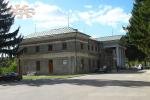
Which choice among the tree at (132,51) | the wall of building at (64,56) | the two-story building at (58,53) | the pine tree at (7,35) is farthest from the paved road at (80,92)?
the tree at (132,51)

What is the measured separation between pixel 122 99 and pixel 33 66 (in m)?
44.7

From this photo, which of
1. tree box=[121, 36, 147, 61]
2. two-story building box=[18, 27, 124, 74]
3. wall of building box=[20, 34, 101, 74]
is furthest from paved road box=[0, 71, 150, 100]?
tree box=[121, 36, 147, 61]

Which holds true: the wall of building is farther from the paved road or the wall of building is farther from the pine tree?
the paved road

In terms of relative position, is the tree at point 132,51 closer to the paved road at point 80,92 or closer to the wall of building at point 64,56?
the wall of building at point 64,56

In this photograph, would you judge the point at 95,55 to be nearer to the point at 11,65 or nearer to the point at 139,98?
the point at 11,65

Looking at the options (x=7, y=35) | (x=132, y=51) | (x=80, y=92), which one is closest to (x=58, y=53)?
(x=7, y=35)

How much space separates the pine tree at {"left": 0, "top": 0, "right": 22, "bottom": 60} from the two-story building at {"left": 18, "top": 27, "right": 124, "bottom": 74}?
7.92 metres

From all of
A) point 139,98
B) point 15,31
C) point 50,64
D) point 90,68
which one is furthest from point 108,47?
point 139,98

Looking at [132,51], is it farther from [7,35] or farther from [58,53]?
[7,35]

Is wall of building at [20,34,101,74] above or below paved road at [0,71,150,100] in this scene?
above

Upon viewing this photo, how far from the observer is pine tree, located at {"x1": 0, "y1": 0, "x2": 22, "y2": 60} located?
46031 millimetres

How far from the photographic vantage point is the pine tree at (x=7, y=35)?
151 ft

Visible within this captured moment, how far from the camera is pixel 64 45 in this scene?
2218 inches

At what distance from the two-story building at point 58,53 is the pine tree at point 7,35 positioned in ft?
26.0
